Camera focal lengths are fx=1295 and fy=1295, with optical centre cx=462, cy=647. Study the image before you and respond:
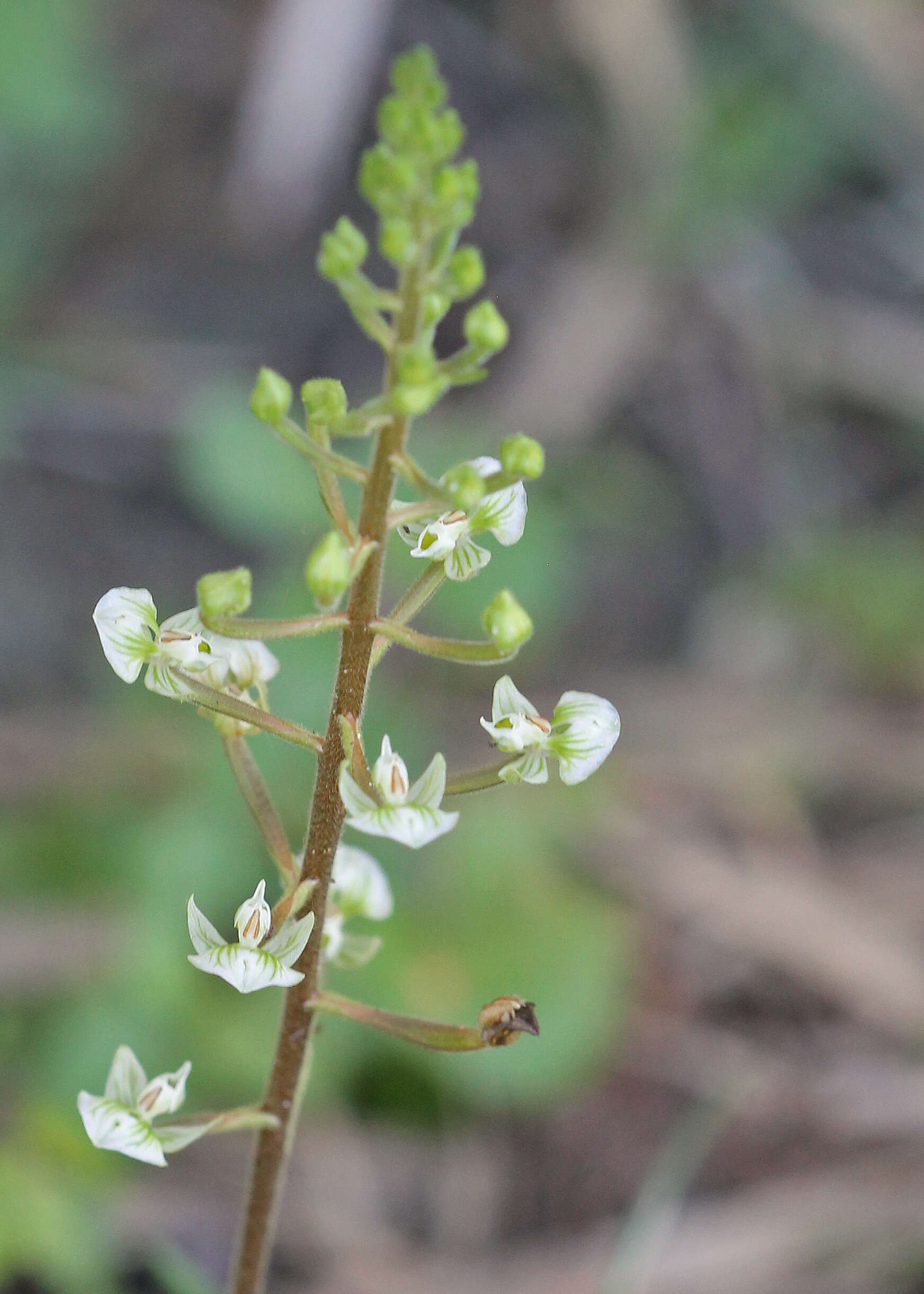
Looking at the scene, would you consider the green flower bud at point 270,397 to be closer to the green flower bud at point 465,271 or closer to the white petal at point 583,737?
the green flower bud at point 465,271

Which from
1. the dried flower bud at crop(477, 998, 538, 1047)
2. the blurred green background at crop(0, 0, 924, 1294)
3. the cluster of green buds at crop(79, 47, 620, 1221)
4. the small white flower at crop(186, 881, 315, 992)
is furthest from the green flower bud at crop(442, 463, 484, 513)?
the blurred green background at crop(0, 0, 924, 1294)

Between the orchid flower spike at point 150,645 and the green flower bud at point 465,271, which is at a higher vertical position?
the green flower bud at point 465,271

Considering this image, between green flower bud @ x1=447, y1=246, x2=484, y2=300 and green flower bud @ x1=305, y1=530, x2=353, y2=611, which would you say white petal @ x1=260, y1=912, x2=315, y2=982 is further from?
green flower bud @ x1=447, y1=246, x2=484, y2=300

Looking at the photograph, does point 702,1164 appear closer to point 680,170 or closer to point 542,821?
point 542,821

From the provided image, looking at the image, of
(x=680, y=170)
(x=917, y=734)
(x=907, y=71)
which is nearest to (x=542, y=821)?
(x=917, y=734)

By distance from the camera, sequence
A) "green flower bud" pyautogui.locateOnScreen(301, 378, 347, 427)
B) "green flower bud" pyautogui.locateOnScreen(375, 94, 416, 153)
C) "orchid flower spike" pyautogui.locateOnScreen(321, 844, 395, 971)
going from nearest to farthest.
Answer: "green flower bud" pyautogui.locateOnScreen(375, 94, 416, 153)
"green flower bud" pyautogui.locateOnScreen(301, 378, 347, 427)
"orchid flower spike" pyautogui.locateOnScreen(321, 844, 395, 971)

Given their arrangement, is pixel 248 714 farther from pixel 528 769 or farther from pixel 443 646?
pixel 528 769

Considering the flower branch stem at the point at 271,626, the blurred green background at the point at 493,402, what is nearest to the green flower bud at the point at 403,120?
the flower branch stem at the point at 271,626

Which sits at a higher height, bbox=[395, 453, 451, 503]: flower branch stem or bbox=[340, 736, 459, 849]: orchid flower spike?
bbox=[395, 453, 451, 503]: flower branch stem
